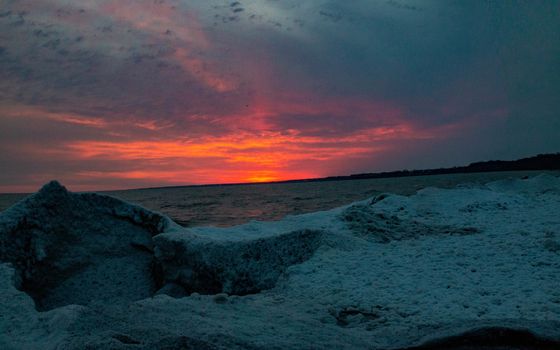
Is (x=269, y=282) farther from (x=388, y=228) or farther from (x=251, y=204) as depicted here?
(x=251, y=204)

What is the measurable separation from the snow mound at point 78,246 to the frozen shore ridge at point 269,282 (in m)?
0.02

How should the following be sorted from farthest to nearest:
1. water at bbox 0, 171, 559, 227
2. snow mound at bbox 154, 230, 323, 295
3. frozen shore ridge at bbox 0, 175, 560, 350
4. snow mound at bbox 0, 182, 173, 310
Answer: water at bbox 0, 171, 559, 227 → snow mound at bbox 154, 230, 323, 295 → snow mound at bbox 0, 182, 173, 310 → frozen shore ridge at bbox 0, 175, 560, 350

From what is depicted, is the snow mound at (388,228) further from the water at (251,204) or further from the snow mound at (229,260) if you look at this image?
the water at (251,204)

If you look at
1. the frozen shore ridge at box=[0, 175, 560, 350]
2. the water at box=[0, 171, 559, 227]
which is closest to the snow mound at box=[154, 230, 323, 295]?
the frozen shore ridge at box=[0, 175, 560, 350]

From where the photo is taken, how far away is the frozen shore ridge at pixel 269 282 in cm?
299

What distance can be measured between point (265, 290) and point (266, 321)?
1474 millimetres

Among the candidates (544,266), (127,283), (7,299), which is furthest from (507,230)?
(7,299)

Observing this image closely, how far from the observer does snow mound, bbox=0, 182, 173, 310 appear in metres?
5.23

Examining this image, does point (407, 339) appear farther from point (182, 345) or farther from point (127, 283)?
point (127, 283)

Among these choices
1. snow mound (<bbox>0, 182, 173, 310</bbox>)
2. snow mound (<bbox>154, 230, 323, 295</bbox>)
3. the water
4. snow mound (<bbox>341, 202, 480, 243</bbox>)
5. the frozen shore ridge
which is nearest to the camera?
the frozen shore ridge

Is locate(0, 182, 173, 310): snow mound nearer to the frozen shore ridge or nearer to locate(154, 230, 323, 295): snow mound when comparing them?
the frozen shore ridge

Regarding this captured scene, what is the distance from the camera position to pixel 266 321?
3.46 metres

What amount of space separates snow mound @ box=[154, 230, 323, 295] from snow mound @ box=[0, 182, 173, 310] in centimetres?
53

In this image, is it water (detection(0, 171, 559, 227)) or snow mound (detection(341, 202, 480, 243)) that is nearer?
snow mound (detection(341, 202, 480, 243))
